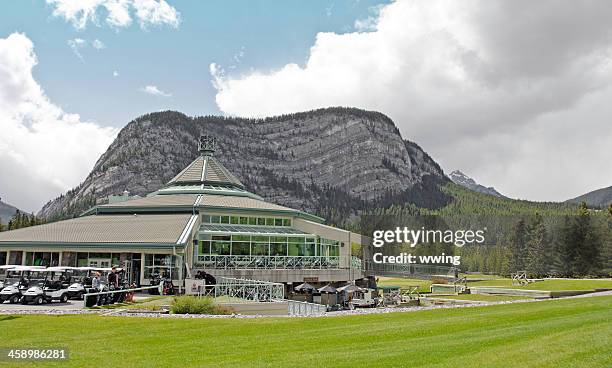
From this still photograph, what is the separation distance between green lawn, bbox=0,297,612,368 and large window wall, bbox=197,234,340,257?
2374cm

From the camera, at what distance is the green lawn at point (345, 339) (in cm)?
1202

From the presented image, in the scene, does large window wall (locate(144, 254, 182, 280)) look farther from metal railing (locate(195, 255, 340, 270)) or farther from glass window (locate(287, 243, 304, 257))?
glass window (locate(287, 243, 304, 257))

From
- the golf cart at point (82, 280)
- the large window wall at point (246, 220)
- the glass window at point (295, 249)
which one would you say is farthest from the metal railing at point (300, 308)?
the large window wall at point (246, 220)

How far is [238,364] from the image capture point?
41.1 feet

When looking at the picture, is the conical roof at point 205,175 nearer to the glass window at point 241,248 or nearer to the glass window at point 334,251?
the glass window at point 334,251

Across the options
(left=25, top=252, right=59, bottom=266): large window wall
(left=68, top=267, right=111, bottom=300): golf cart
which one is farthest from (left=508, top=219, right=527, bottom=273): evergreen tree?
(left=25, top=252, right=59, bottom=266): large window wall

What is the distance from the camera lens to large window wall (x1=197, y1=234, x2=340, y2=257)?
4584 cm

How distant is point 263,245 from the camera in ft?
159

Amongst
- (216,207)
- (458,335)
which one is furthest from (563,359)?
(216,207)

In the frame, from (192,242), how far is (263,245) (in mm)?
6808

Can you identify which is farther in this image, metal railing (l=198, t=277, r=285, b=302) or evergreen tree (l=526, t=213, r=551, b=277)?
evergreen tree (l=526, t=213, r=551, b=277)

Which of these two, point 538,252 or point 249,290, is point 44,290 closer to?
point 249,290

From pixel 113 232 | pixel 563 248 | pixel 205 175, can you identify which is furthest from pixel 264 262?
pixel 563 248

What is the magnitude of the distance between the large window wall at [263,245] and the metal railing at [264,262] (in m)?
1.30
